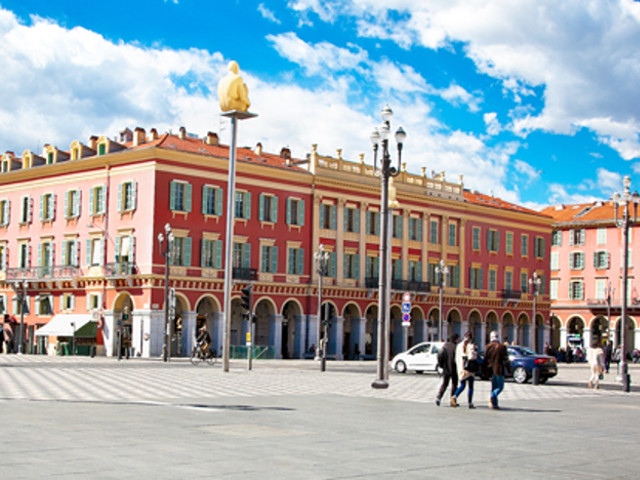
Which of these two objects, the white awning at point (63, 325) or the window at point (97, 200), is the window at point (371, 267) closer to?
the window at point (97, 200)

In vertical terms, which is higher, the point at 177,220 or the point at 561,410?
the point at 177,220

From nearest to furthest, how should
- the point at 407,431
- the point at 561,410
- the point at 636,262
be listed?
the point at 407,431 → the point at 561,410 → the point at 636,262

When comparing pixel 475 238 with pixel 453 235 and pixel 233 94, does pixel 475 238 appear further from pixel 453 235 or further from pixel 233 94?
pixel 233 94

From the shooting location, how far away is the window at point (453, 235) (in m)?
75.4

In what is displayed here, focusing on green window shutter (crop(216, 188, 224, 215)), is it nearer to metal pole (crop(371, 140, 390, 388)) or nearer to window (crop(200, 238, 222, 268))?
window (crop(200, 238, 222, 268))

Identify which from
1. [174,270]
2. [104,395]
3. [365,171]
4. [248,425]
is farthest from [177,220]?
[248,425]

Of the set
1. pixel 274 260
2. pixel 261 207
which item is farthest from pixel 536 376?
pixel 261 207

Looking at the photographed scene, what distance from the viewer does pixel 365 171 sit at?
69.3 m

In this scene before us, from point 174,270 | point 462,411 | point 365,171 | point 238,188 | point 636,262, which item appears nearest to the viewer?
point 462,411

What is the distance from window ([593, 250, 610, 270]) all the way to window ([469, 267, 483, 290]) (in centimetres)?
1812

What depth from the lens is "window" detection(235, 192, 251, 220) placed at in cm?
6138

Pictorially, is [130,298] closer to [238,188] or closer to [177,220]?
[177,220]

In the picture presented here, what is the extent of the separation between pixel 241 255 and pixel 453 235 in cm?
2114

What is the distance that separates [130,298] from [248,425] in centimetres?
4395
